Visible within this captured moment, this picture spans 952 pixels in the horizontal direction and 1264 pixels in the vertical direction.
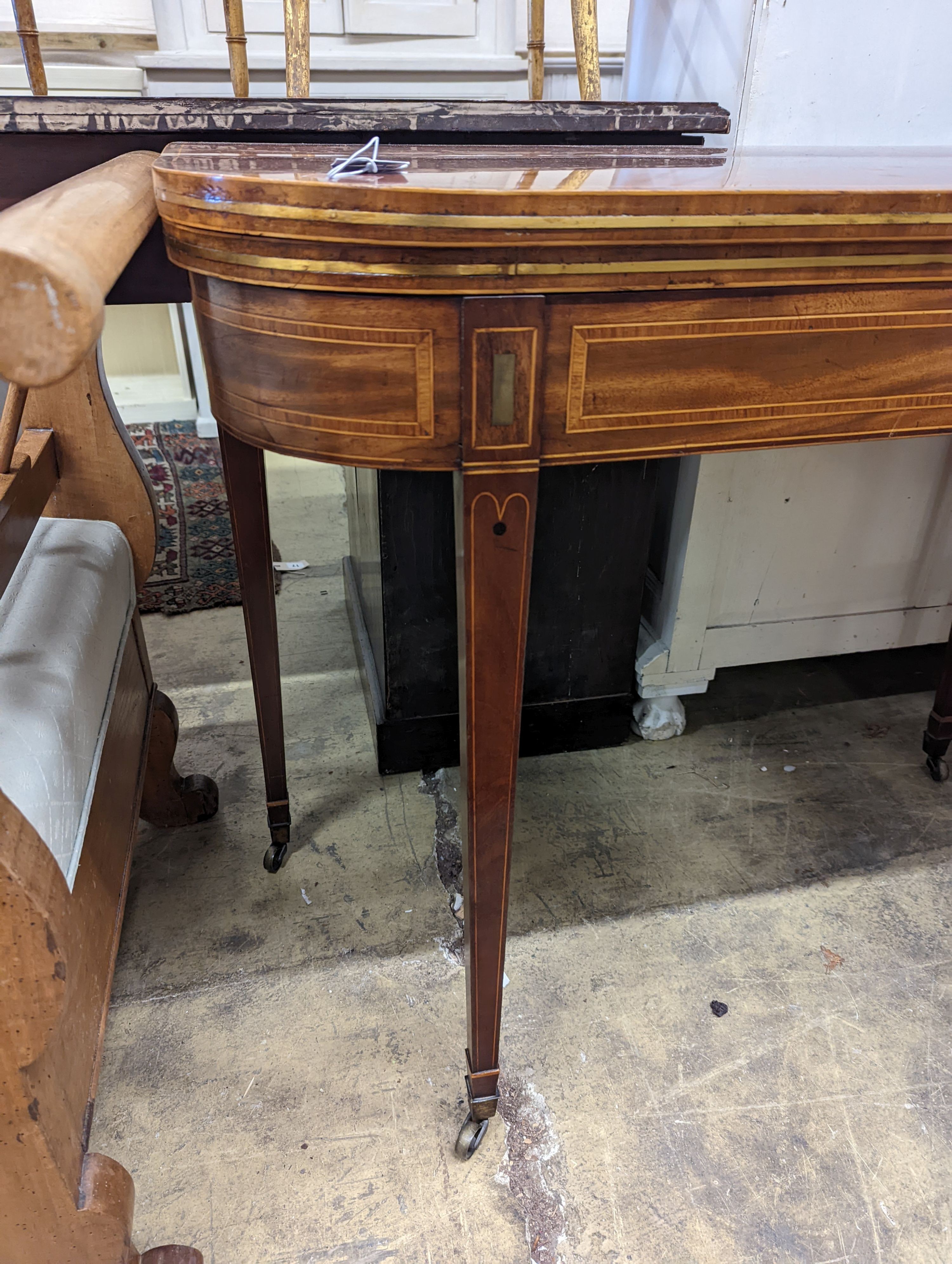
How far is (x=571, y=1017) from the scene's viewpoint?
1098mm

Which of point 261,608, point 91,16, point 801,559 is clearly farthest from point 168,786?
point 91,16

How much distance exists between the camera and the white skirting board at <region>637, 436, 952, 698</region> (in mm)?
1458

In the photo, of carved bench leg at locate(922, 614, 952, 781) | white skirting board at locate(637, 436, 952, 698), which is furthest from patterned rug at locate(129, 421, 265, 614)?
carved bench leg at locate(922, 614, 952, 781)

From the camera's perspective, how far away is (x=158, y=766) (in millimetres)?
1319

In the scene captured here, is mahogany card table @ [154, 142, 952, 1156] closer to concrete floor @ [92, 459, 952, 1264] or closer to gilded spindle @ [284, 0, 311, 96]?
concrete floor @ [92, 459, 952, 1264]

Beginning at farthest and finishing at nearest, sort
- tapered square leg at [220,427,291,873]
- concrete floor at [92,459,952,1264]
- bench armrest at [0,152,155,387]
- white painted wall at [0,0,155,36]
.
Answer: white painted wall at [0,0,155,36] < tapered square leg at [220,427,291,873] < concrete floor at [92,459,952,1264] < bench armrest at [0,152,155,387]

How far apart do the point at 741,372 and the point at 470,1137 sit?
2.71 feet

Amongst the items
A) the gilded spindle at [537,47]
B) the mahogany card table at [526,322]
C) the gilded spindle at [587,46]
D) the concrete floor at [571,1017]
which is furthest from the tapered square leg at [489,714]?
the gilded spindle at [537,47]

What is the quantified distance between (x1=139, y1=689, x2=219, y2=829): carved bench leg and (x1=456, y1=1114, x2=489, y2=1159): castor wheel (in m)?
0.64

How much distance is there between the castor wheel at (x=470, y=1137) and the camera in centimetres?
94

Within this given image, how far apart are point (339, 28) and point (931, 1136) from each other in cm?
271

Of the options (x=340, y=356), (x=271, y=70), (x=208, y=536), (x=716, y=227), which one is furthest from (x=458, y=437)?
(x=271, y=70)

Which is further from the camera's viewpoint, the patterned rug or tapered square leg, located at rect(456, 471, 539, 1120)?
the patterned rug

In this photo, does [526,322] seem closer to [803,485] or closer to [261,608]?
[261,608]
